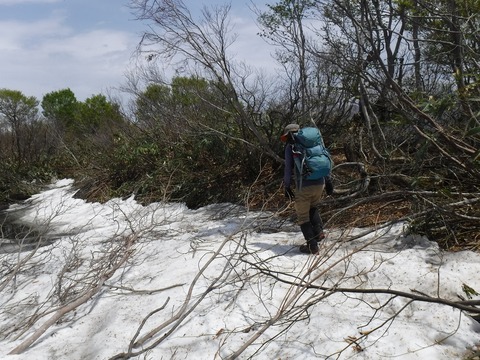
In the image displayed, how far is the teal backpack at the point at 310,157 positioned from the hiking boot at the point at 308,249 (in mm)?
774

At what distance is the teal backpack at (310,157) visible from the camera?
5.15 meters

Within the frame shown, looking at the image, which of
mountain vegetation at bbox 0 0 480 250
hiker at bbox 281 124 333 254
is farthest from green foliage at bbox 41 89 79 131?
hiker at bbox 281 124 333 254

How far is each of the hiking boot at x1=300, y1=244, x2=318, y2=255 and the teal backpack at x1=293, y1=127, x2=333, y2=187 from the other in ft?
2.54

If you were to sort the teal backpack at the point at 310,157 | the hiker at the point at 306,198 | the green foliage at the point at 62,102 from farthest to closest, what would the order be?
the green foliage at the point at 62,102 → the hiker at the point at 306,198 → the teal backpack at the point at 310,157

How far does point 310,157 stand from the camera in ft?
16.9

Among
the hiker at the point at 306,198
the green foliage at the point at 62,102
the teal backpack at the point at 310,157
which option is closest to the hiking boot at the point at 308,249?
the hiker at the point at 306,198

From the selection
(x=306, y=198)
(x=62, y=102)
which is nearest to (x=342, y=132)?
(x=306, y=198)

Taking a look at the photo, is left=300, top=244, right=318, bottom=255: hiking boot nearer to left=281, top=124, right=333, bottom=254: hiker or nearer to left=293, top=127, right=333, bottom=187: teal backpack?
left=281, top=124, right=333, bottom=254: hiker

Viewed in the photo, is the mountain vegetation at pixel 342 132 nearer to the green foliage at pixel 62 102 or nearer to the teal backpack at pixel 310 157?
the teal backpack at pixel 310 157

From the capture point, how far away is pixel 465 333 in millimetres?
3396

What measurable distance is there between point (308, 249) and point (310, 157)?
1048 mm

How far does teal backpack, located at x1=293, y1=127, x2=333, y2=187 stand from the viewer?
5148mm

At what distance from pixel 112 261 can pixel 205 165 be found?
16.6 feet

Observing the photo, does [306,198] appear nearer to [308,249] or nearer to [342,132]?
[308,249]
